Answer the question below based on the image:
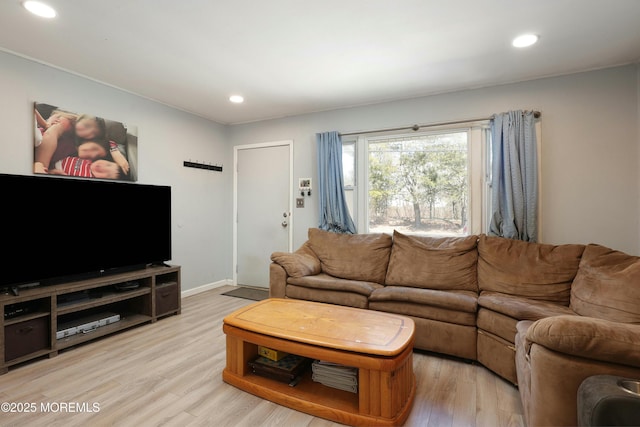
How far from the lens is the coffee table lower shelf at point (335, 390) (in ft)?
5.30

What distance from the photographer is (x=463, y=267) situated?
2.82 meters

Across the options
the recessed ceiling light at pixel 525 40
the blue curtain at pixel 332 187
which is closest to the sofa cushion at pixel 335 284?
the blue curtain at pixel 332 187

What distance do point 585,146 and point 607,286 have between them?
148 centimetres

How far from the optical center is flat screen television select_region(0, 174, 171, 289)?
91.0 inches

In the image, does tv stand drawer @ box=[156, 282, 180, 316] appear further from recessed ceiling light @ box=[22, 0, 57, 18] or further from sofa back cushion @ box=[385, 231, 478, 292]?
recessed ceiling light @ box=[22, 0, 57, 18]

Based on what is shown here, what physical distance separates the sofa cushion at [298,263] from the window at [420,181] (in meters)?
0.78

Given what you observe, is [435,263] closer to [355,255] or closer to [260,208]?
[355,255]

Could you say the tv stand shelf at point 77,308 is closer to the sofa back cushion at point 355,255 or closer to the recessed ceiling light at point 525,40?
the sofa back cushion at point 355,255

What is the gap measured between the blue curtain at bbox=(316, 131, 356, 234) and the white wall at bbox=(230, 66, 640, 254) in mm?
1367

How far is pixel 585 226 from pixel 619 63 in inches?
57.0

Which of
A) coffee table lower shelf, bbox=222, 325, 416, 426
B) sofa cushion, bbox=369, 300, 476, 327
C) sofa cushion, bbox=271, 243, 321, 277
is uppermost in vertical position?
sofa cushion, bbox=271, 243, 321, 277

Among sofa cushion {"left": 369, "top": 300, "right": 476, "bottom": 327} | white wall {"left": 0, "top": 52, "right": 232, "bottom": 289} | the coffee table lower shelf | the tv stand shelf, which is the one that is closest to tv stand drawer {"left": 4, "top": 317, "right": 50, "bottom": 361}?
the tv stand shelf

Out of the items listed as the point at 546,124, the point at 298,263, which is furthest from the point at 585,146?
the point at 298,263

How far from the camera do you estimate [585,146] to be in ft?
9.19
